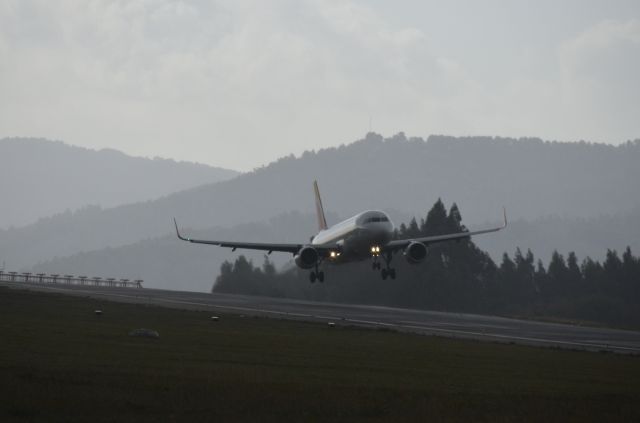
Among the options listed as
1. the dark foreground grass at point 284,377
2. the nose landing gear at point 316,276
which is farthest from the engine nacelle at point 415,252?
the dark foreground grass at point 284,377

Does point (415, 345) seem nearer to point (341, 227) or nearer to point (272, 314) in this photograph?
point (272, 314)

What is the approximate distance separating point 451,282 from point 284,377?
99694 millimetres

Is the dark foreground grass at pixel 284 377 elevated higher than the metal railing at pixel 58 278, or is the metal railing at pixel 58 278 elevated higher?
the metal railing at pixel 58 278

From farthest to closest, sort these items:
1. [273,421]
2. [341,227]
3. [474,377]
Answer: [341,227]
[474,377]
[273,421]

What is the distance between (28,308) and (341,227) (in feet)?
95.9

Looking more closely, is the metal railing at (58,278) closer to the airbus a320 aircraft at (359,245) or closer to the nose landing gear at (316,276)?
the nose landing gear at (316,276)

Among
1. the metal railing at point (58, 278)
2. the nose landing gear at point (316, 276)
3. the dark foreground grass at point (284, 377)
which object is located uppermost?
the metal railing at point (58, 278)

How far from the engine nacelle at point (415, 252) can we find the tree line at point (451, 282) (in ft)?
111

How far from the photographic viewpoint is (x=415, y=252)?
72250 mm

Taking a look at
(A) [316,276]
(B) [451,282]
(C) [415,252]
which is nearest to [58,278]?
(A) [316,276]

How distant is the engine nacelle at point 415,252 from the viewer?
72.1m

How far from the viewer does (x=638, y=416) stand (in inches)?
832

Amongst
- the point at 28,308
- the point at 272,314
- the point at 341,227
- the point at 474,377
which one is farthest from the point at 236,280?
the point at 474,377

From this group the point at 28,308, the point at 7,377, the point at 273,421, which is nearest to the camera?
the point at 273,421
